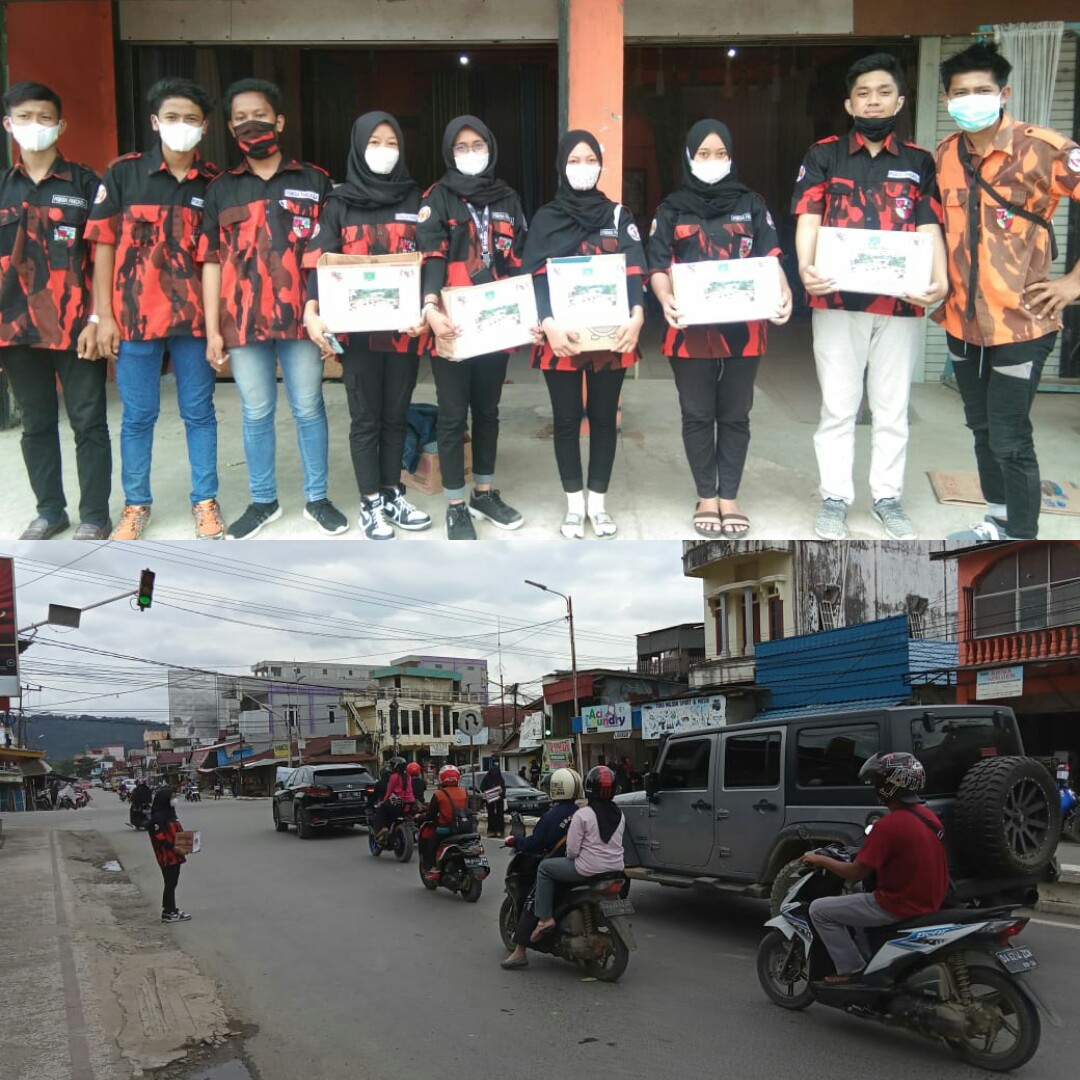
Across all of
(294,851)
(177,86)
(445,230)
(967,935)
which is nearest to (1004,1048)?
(967,935)

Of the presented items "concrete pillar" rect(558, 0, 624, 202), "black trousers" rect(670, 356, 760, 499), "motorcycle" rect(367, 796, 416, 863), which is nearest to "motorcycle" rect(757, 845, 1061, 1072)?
"black trousers" rect(670, 356, 760, 499)

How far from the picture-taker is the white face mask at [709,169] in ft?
23.4

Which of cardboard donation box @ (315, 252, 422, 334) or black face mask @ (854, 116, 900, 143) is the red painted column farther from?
black face mask @ (854, 116, 900, 143)

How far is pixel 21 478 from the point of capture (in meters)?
8.34

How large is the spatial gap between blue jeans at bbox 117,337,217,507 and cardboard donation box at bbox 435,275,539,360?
5.92 feet

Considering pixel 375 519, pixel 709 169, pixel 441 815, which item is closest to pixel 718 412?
pixel 709 169

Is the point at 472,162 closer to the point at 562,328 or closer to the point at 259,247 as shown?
the point at 562,328

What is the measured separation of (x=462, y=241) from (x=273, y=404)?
1.72m

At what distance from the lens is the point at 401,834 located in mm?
12555

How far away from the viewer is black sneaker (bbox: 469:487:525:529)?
781 centimetres

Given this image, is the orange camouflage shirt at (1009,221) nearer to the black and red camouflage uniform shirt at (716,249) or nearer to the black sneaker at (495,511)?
the black and red camouflage uniform shirt at (716,249)

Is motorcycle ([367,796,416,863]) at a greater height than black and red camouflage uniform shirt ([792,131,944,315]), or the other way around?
black and red camouflage uniform shirt ([792,131,944,315])

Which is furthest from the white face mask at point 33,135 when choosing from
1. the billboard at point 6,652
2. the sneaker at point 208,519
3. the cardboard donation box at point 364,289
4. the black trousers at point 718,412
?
the billboard at point 6,652

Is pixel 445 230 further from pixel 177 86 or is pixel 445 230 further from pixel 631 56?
pixel 631 56
